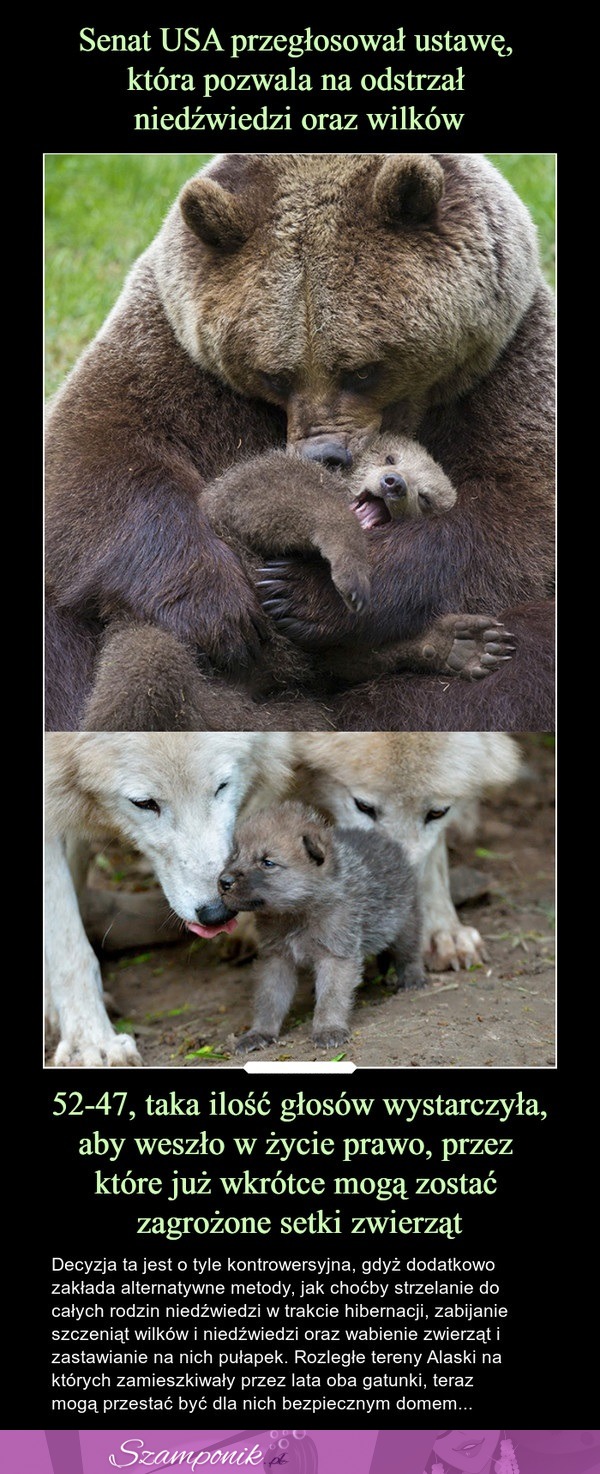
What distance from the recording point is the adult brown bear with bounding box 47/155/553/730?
128 inches

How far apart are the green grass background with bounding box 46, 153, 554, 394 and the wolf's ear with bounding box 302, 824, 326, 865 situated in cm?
226

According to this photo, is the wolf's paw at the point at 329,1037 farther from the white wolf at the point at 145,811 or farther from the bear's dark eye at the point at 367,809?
the bear's dark eye at the point at 367,809

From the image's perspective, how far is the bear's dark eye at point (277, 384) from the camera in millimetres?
3359

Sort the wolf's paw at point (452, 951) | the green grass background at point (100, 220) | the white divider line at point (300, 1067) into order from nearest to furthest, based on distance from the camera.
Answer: the white divider line at point (300, 1067), the wolf's paw at point (452, 951), the green grass background at point (100, 220)

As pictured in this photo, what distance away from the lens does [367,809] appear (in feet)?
12.3

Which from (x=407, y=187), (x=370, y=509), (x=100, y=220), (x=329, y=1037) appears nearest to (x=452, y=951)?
(x=329, y=1037)

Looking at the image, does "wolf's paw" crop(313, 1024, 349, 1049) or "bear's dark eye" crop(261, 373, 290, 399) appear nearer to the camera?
"wolf's paw" crop(313, 1024, 349, 1049)

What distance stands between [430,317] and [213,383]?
2.06 feet

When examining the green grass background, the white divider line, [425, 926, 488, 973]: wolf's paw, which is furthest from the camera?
the green grass background

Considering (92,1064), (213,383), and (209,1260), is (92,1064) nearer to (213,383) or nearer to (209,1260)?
(209,1260)

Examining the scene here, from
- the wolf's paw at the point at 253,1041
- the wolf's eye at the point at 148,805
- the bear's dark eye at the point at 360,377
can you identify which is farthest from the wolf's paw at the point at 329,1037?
the bear's dark eye at the point at 360,377

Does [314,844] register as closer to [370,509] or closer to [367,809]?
[367,809]

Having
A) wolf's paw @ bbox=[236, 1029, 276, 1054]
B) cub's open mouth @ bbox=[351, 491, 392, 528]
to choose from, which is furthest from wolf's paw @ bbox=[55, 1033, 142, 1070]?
cub's open mouth @ bbox=[351, 491, 392, 528]

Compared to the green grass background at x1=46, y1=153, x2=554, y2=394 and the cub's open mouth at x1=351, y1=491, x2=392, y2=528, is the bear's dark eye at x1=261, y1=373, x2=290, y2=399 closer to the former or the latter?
the cub's open mouth at x1=351, y1=491, x2=392, y2=528
